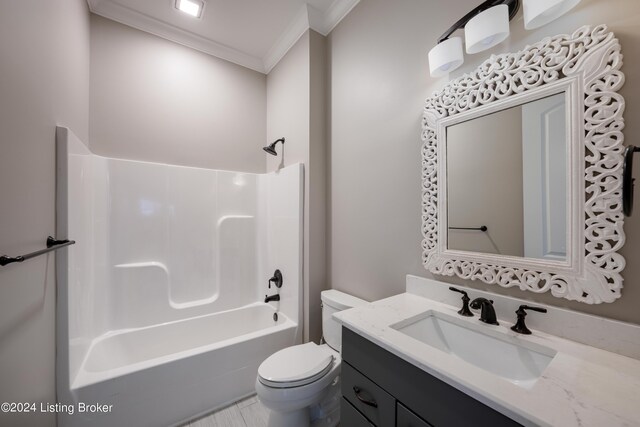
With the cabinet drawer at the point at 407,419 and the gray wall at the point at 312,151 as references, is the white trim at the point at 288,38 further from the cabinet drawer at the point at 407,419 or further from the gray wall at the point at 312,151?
the cabinet drawer at the point at 407,419

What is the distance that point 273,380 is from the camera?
4.29 feet

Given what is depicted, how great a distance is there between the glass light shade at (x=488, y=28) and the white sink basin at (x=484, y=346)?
1.15m

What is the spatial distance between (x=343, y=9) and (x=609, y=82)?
67.0 inches

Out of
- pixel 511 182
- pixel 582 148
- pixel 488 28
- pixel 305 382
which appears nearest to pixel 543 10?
pixel 488 28

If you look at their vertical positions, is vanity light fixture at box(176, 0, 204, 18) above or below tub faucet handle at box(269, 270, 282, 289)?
above

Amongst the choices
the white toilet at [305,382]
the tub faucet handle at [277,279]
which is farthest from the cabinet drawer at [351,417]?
the tub faucet handle at [277,279]

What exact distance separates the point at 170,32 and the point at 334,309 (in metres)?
2.64

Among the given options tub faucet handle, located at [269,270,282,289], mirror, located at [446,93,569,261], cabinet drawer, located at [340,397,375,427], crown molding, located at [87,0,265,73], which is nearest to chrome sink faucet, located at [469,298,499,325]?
mirror, located at [446,93,569,261]

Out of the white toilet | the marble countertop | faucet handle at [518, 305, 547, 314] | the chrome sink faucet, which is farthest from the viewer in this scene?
the white toilet

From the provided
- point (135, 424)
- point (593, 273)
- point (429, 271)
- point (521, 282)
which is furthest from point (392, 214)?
point (135, 424)

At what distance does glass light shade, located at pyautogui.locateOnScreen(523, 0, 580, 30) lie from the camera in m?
0.84

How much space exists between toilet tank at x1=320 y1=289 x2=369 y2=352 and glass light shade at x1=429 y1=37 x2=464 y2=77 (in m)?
1.39

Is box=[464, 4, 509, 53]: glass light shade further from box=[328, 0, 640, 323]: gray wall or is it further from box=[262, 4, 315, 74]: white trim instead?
box=[262, 4, 315, 74]: white trim

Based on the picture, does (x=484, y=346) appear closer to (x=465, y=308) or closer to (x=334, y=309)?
(x=465, y=308)
